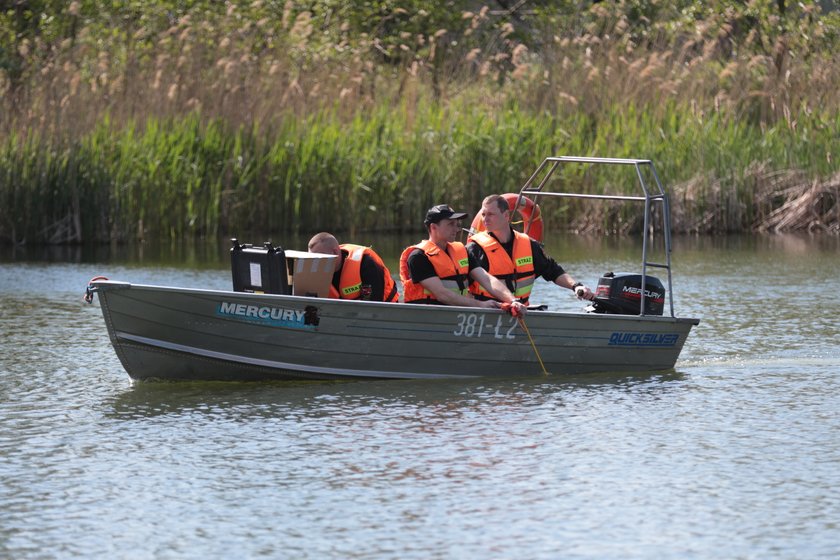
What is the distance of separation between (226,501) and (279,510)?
30 cm

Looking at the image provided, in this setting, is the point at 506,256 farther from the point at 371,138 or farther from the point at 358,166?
the point at 371,138

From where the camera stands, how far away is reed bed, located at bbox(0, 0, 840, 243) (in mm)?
20641

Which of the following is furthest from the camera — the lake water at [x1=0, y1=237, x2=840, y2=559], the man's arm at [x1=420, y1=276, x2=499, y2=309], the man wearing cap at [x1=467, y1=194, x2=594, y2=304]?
the man wearing cap at [x1=467, y1=194, x2=594, y2=304]

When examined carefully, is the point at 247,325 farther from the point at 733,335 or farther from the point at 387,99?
the point at 387,99

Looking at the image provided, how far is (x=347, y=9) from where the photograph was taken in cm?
2947

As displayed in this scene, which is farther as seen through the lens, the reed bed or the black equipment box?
the reed bed

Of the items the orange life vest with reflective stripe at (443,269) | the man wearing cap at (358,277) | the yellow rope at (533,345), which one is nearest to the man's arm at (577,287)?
the yellow rope at (533,345)

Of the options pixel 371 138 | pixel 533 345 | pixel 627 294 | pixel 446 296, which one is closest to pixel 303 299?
→ pixel 446 296

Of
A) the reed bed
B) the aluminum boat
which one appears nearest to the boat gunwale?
the aluminum boat

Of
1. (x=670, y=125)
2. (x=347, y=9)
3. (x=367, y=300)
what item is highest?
(x=347, y=9)

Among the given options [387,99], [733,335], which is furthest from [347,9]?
[733,335]

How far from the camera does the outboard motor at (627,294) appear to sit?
35.9ft

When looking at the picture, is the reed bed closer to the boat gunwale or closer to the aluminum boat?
the aluminum boat

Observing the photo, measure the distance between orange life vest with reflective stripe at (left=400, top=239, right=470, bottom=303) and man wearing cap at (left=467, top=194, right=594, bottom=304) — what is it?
0.51ft
